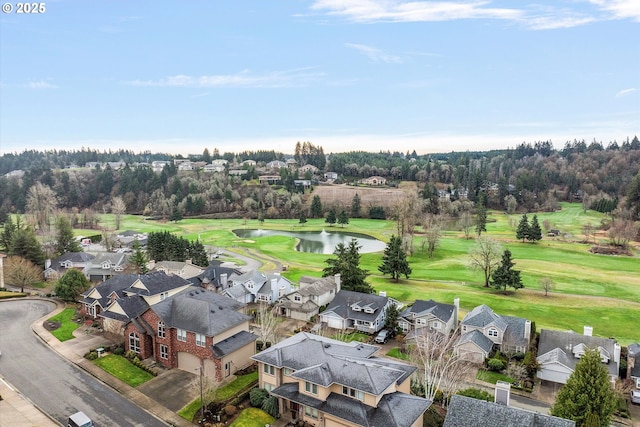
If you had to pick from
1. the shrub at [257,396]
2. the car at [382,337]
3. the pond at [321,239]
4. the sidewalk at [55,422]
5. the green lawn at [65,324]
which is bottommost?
the pond at [321,239]

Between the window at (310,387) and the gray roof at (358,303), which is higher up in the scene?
Result: the window at (310,387)

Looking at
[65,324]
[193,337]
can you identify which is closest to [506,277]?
[193,337]

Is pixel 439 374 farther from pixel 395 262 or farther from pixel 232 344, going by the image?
pixel 395 262

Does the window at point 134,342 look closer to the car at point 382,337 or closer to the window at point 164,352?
the window at point 164,352

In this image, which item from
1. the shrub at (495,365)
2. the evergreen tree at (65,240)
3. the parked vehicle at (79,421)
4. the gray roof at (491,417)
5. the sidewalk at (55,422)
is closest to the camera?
the gray roof at (491,417)

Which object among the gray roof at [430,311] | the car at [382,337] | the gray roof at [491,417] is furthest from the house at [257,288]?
the gray roof at [491,417]

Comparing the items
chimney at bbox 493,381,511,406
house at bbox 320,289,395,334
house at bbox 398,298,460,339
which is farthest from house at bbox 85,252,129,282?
chimney at bbox 493,381,511,406

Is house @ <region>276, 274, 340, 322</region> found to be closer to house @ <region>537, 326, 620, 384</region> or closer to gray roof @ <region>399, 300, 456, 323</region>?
A: gray roof @ <region>399, 300, 456, 323</region>

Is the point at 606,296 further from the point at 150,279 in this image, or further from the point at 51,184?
the point at 51,184
